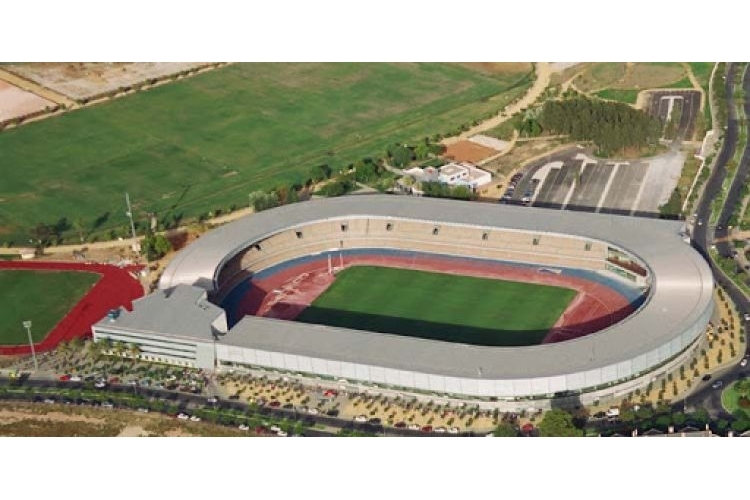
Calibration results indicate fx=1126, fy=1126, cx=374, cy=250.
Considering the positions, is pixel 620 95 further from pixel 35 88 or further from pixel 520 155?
pixel 35 88

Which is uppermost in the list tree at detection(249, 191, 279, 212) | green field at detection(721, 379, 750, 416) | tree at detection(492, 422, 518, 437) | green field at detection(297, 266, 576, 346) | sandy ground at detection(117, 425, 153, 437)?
tree at detection(249, 191, 279, 212)

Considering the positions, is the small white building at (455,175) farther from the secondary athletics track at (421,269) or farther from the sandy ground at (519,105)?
the secondary athletics track at (421,269)

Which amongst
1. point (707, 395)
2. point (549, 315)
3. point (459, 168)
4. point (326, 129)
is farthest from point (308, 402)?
point (326, 129)

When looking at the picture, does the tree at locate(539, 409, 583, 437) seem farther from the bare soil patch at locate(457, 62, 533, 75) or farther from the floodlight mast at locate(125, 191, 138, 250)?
the bare soil patch at locate(457, 62, 533, 75)

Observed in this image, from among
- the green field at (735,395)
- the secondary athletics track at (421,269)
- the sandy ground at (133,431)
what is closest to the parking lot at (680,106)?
the secondary athletics track at (421,269)

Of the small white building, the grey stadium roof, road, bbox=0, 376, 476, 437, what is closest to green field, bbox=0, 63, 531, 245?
the small white building

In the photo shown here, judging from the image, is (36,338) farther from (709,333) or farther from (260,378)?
(709,333)
